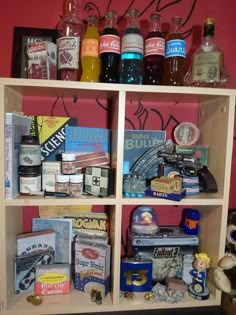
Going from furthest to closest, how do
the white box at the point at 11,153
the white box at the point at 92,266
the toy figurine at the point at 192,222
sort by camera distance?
the toy figurine at the point at 192,222 < the white box at the point at 92,266 < the white box at the point at 11,153

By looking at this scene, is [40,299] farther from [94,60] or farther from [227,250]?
[94,60]

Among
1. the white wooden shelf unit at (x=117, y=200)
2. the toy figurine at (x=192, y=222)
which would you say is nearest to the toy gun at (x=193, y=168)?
the white wooden shelf unit at (x=117, y=200)

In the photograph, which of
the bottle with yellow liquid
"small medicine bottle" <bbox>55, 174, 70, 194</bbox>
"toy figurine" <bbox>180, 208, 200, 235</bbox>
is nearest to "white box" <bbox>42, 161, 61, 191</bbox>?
"small medicine bottle" <bbox>55, 174, 70, 194</bbox>

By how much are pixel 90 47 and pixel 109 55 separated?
0.22 feet

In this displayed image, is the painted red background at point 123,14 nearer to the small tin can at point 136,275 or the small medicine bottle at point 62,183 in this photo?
the small medicine bottle at point 62,183

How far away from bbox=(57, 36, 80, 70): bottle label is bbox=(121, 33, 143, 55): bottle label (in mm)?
157

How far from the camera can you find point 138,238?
0.98m

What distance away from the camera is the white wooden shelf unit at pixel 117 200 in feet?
2.71

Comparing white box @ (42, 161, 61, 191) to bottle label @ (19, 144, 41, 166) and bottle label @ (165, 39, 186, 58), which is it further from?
bottle label @ (165, 39, 186, 58)

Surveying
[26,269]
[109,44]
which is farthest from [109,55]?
[26,269]

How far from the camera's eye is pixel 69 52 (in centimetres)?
87

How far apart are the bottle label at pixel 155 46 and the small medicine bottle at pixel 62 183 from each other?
496 millimetres

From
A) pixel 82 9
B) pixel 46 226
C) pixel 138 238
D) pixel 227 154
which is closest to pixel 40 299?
pixel 46 226

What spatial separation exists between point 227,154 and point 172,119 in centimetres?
30
